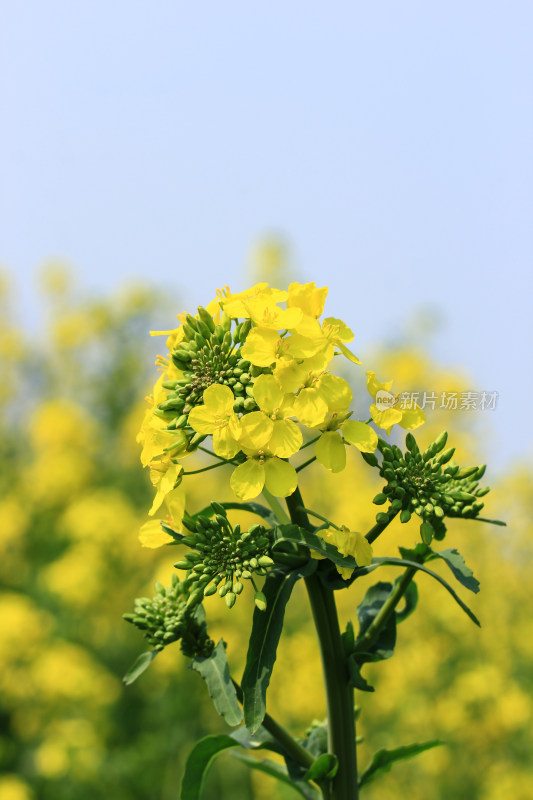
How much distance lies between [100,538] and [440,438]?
3625 millimetres

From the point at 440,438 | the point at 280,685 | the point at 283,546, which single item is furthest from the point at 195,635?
the point at 280,685

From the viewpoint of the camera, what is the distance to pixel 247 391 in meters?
1.21

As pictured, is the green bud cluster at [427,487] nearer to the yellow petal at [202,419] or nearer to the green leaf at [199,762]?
the yellow petal at [202,419]

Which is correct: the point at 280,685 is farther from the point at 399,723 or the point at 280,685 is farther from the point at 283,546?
the point at 283,546

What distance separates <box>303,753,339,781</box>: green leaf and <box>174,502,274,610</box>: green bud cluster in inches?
11.6

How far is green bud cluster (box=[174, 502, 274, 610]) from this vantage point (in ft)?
3.96

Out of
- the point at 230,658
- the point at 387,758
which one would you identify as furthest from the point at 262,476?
the point at 230,658

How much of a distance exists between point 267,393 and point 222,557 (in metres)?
0.28

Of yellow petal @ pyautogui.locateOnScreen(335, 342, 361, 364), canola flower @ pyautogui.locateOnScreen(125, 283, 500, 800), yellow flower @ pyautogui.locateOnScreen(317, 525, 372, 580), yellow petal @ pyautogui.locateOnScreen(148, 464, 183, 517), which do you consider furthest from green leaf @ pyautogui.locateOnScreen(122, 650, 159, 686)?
yellow petal @ pyautogui.locateOnScreen(335, 342, 361, 364)

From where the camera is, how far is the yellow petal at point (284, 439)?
116cm

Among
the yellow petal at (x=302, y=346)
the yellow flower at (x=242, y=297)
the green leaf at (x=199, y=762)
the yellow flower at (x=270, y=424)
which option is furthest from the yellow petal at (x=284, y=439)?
the green leaf at (x=199, y=762)

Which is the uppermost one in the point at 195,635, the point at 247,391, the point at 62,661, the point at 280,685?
the point at 247,391

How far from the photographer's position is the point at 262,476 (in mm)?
1183

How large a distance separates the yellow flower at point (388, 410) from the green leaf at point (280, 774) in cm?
65
